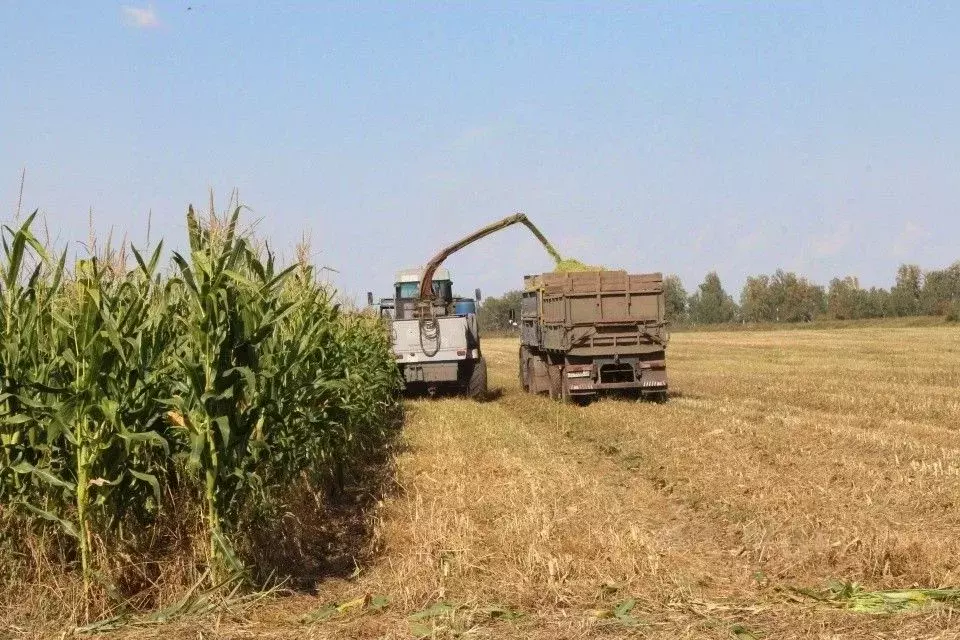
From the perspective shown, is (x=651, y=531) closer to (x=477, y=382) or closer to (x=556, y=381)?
(x=556, y=381)

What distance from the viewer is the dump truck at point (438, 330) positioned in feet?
66.1

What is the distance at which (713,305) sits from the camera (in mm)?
120938

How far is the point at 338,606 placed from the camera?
6020mm

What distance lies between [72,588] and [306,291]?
16.5 ft

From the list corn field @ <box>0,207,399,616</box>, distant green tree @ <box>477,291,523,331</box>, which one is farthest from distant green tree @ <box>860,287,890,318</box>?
corn field @ <box>0,207,399,616</box>

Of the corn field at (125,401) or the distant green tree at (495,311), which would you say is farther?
the distant green tree at (495,311)

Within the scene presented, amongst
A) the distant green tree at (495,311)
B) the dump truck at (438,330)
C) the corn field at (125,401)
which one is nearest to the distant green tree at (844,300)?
the distant green tree at (495,311)

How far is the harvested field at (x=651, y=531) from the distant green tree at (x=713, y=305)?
350 ft

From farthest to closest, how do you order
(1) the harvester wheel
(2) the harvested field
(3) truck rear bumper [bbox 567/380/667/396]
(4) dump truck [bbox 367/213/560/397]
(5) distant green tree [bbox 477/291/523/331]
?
(5) distant green tree [bbox 477/291/523/331] → (4) dump truck [bbox 367/213/560/397] → (1) the harvester wheel → (3) truck rear bumper [bbox 567/380/667/396] → (2) the harvested field

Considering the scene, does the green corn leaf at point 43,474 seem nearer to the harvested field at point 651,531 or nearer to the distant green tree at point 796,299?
the harvested field at point 651,531

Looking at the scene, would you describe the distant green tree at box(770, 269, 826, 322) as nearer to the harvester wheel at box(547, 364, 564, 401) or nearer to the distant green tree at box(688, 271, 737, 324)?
the distant green tree at box(688, 271, 737, 324)

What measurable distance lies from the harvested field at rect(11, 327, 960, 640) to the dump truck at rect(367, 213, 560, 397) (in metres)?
4.43

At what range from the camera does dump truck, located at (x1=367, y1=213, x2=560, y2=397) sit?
66.1 feet

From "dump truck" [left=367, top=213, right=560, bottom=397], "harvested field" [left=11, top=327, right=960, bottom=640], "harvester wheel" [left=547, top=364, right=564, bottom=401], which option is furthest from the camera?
"dump truck" [left=367, top=213, right=560, bottom=397]
